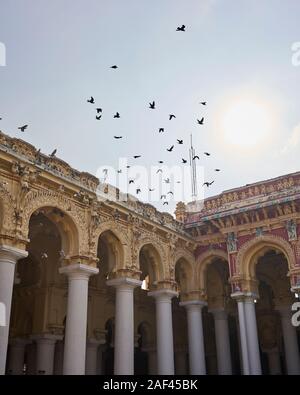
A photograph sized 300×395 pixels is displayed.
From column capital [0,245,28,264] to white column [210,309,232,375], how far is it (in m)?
9.89

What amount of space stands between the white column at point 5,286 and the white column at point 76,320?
2134 mm

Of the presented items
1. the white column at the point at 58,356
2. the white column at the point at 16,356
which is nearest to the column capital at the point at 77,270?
the white column at the point at 16,356

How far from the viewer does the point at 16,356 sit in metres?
16.2

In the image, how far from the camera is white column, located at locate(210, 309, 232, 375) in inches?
690

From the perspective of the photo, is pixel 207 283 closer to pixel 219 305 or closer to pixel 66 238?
pixel 219 305

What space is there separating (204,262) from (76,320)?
7.21 meters

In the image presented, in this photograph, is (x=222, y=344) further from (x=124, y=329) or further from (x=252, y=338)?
(x=124, y=329)

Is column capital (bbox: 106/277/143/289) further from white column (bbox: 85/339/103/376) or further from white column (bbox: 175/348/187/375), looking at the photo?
white column (bbox: 175/348/187/375)

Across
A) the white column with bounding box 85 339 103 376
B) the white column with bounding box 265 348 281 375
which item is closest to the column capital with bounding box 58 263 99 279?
the white column with bounding box 85 339 103 376

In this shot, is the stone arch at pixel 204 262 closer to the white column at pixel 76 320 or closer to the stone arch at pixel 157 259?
the stone arch at pixel 157 259

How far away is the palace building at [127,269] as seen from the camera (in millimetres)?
12328

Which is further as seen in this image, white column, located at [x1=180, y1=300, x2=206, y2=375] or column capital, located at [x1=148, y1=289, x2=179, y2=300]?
white column, located at [x1=180, y1=300, x2=206, y2=375]
